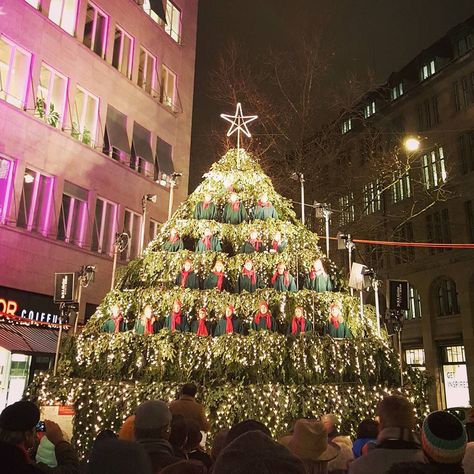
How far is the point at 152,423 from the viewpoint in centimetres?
358

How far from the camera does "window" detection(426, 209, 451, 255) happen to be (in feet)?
103

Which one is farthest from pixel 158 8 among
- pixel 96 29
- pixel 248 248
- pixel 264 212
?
pixel 248 248

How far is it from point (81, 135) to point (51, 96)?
68.7 inches

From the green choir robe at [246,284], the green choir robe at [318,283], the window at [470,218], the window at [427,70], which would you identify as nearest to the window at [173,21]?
the green choir robe at [246,284]

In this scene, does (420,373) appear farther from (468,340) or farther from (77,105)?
(468,340)

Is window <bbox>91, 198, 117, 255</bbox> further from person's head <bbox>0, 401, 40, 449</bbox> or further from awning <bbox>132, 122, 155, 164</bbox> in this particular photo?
person's head <bbox>0, 401, 40, 449</bbox>

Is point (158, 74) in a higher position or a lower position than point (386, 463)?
higher

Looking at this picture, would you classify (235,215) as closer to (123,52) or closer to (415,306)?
(123,52)

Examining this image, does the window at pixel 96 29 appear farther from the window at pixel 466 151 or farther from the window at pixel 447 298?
the window at pixel 447 298

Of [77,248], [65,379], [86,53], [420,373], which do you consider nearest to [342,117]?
[86,53]

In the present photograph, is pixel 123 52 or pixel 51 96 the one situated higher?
pixel 123 52

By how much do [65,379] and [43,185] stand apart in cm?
964

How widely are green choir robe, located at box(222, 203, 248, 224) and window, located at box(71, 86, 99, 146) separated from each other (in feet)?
30.8

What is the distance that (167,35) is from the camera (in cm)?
2433
